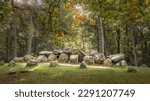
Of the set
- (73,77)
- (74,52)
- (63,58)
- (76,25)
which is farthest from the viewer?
(76,25)

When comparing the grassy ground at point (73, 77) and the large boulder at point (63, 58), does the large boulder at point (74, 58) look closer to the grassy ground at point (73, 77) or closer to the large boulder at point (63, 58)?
the large boulder at point (63, 58)

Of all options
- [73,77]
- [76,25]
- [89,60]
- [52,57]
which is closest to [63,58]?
[52,57]

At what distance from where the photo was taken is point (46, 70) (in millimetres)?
23562

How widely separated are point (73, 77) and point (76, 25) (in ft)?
70.8

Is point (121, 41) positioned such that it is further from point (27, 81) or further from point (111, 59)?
point (27, 81)

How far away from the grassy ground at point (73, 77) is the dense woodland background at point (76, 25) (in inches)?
88.4

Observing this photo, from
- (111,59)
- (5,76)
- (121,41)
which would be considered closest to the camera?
(5,76)

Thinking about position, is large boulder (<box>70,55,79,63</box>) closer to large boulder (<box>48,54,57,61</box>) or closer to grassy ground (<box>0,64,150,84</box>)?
large boulder (<box>48,54,57,61</box>)

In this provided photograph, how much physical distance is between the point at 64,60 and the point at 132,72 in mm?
9952

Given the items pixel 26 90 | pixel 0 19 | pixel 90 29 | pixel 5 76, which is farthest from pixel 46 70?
pixel 90 29

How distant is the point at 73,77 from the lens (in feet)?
68.9

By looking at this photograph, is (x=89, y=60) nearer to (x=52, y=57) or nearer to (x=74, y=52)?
(x=74, y=52)

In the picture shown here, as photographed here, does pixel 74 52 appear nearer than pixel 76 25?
Yes

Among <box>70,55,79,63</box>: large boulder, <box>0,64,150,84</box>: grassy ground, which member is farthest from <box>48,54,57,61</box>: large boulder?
<box>0,64,150,84</box>: grassy ground
